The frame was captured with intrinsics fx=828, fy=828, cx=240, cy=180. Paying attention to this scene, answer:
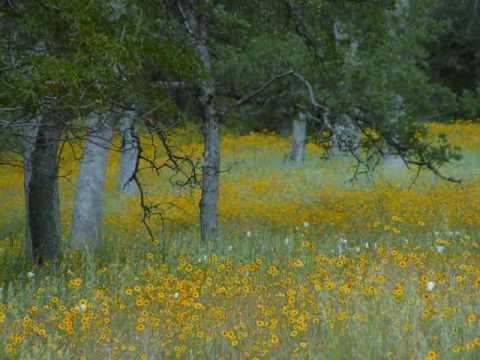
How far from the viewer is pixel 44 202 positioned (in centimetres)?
829

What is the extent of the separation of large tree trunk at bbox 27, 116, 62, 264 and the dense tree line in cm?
1

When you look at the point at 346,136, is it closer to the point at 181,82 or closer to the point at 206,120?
the point at 206,120

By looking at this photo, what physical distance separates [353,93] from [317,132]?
0.71m

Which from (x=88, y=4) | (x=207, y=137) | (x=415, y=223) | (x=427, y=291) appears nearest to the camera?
(x=427, y=291)

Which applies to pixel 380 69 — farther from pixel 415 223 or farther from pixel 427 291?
pixel 427 291

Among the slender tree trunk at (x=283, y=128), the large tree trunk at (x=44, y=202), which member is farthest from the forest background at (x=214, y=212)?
the slender tree trunk at (x=283, y=128)

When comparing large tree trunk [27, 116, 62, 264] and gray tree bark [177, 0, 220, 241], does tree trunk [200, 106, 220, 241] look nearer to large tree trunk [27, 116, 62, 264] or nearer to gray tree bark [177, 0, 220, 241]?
gray tree bark [177, 0, 220, 241]

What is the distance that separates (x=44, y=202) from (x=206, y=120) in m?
2.33

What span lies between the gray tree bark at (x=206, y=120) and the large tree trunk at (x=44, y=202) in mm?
1921

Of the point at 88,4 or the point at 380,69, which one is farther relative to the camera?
the point at 380,69

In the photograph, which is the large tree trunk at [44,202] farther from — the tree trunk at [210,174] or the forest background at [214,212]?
the tree trunk at [210,174]

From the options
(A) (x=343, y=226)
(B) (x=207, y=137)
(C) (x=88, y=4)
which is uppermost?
(C) (x=88, y=4)

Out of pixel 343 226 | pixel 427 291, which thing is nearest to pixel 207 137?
pixel 343 226

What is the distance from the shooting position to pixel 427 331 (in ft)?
15.3
